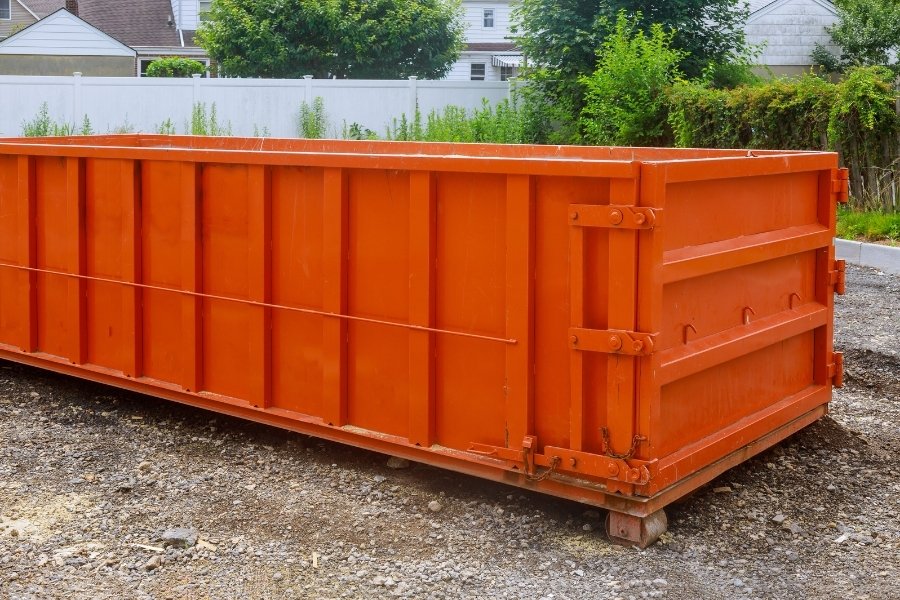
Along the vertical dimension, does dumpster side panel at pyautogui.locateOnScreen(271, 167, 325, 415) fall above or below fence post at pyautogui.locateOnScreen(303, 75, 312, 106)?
below

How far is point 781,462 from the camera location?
19.9ft

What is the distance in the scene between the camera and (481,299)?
5336 millimetres

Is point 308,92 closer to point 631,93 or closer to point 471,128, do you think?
point 471,128

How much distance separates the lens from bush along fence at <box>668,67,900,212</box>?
15.4m

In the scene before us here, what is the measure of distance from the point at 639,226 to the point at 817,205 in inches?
78.2

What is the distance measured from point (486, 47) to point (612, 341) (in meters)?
54.3

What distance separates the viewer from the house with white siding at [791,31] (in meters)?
35.7

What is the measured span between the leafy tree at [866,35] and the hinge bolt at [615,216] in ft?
108

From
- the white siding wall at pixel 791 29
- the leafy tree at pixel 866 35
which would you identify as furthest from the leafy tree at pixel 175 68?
the leafy tree at pixel 866 35

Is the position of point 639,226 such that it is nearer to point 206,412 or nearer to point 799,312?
point 799,312

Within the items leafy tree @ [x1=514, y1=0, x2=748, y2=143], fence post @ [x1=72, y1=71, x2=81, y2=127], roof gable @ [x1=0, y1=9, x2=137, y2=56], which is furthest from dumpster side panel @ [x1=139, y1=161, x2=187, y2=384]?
roof gable @ [x1=0, y1=9, x2=137, y2=56]

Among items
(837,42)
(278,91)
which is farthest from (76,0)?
(837,42)

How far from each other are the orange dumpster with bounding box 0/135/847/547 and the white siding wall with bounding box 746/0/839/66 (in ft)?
101

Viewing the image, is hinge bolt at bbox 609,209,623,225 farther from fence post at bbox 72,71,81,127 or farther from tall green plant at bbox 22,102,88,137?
fence post at bbox 72,71,81,127
